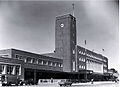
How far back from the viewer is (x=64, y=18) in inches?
2377

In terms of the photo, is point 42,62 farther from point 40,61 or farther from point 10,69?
point 10,69

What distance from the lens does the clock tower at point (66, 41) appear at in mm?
58500

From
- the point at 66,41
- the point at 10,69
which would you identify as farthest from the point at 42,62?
the point at 10,69

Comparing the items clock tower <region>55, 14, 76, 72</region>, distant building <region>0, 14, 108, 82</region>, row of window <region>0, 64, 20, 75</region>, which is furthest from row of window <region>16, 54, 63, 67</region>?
row of window <region>0, 64, 20, 75</region>

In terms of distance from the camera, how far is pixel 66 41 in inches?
2323

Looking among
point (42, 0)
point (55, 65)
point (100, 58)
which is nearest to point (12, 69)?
point (55, 65)

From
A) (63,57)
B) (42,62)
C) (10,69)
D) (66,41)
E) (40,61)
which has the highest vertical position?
(66,41)

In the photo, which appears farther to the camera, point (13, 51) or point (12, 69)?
point (13, 51)

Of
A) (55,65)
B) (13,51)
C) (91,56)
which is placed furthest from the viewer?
(91,56)

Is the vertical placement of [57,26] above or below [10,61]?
above

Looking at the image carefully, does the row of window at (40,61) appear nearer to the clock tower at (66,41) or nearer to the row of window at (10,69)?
the clock tower at (66,41)

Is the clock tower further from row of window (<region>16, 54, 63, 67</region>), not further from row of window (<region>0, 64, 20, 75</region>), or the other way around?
row of window (<region>0, 64, 20, 75</region>)

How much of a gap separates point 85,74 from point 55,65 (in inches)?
369

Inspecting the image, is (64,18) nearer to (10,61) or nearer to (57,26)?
(57,26)
